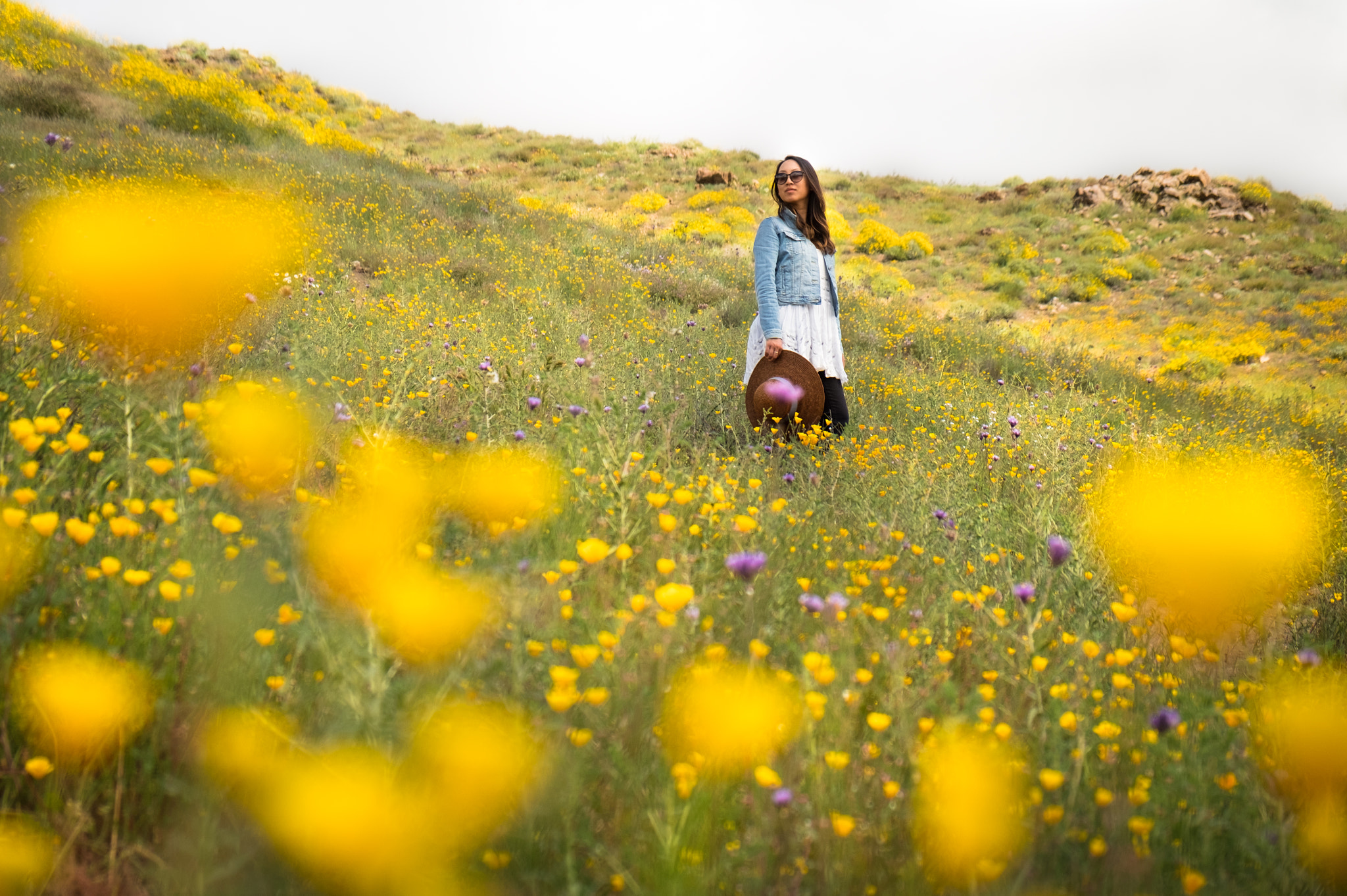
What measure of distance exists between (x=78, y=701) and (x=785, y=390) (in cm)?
315

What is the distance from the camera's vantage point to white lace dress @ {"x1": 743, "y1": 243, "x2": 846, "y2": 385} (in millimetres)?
3926

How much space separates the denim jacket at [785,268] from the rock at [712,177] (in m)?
18.6

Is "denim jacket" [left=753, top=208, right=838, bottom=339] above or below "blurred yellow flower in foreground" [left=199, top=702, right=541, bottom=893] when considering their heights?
above

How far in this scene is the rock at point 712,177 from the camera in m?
21.1

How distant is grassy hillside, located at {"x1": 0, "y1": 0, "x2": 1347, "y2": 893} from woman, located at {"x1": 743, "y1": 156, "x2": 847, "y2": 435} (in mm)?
553

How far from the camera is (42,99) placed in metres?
8.73

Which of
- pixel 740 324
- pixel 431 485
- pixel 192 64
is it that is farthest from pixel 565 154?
pixel 431 485

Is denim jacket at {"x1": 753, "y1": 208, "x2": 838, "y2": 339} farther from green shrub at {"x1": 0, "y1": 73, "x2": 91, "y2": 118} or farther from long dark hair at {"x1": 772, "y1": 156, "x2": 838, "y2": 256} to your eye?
green shrub at {"x1": 0, "y1": 73, "x2": 91, "y2": 118}

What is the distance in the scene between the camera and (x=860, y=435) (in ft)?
15.0

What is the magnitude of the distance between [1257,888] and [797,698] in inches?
35.5

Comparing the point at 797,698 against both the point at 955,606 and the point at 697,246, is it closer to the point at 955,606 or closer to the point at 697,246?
the point at 955,606

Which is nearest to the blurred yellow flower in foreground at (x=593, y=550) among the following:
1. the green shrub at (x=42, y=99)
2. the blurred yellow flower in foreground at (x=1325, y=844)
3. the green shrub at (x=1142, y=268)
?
the blurred yellow flower in foreground at (x=1325, y=844)

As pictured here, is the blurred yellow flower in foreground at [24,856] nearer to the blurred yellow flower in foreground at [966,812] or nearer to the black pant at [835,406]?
the blurred yellow flower in foreground at [966,812]

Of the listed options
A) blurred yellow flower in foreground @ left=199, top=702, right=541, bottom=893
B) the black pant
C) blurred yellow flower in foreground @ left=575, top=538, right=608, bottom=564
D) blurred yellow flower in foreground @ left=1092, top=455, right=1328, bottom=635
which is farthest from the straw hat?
blurred yellow flower in foreground @ left=199, top=702, right=541, bottom=893
